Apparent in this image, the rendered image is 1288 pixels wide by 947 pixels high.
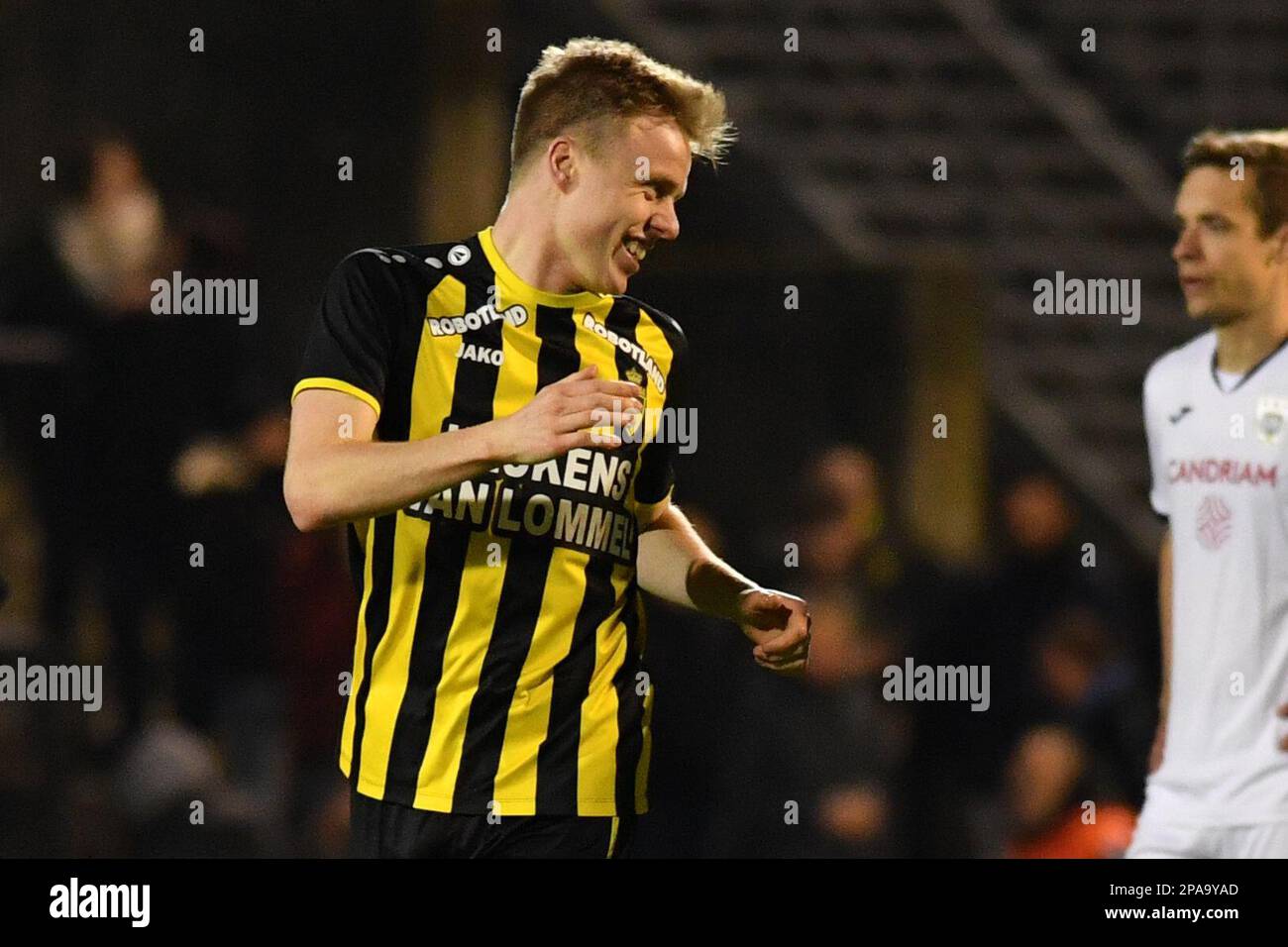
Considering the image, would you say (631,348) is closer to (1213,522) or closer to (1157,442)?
(1213,522)

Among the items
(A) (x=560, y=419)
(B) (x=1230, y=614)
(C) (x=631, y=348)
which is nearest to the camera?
(A) (x=560, y=419)

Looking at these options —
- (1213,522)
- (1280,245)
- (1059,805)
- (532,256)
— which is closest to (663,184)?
(532,256)

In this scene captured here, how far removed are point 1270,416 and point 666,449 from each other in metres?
1.60

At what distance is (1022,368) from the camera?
24.7 ft

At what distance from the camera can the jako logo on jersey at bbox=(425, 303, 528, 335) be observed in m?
2.86

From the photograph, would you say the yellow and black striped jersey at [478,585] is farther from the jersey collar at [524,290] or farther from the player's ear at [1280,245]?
the player's ear at [1280,245]

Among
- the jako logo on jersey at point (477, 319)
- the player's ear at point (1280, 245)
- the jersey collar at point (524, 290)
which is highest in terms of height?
the player's ear at point (1280, 245)

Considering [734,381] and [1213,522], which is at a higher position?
[734,381]

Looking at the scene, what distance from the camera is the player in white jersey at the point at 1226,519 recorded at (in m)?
3.86

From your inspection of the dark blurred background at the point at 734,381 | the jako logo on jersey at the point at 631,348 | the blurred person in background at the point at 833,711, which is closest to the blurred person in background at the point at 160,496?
the dark blurred background at the point at 734,381

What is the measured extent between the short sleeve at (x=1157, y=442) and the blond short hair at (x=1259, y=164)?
1.30ft

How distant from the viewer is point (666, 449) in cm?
303

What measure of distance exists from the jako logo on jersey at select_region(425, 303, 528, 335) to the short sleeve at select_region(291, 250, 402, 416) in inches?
2.6

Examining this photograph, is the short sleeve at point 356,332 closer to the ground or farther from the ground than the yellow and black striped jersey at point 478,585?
farther from the ground
